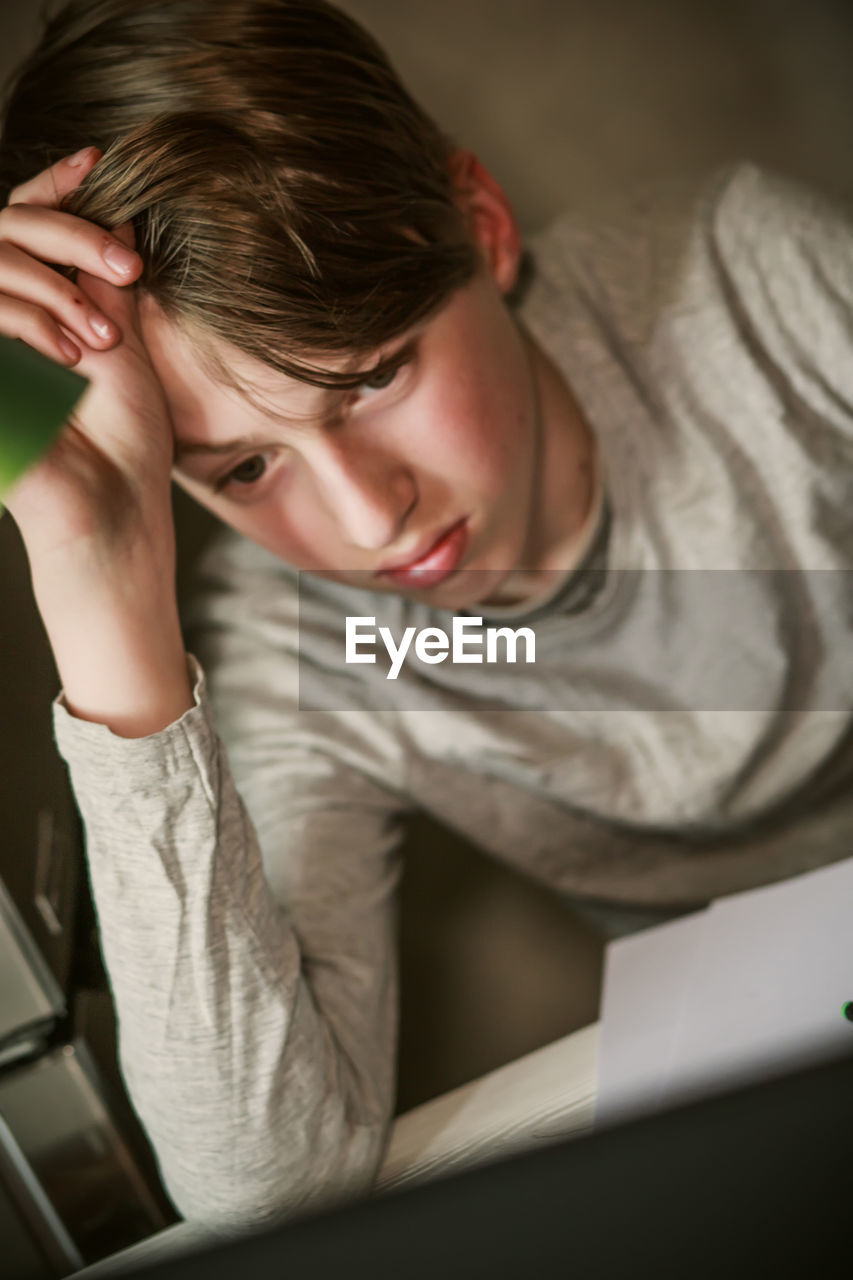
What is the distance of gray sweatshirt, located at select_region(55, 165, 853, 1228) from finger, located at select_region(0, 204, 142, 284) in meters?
0.30

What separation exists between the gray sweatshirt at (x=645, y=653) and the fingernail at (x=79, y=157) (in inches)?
12.1

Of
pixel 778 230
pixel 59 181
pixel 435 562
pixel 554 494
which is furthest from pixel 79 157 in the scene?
pixel 778 230

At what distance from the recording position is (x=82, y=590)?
432mm

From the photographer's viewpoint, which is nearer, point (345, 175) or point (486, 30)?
point (345, 175)

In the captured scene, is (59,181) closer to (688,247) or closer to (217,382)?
(217,382)

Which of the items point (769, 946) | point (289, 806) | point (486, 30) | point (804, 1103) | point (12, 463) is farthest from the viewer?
point (486, 30)

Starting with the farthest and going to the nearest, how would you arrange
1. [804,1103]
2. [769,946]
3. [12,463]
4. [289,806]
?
[289,806], [769,946], [12,463], [804,1103]

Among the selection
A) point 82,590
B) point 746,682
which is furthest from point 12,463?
point 746,682

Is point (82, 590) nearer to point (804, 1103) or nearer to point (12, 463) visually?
point (12, 463)

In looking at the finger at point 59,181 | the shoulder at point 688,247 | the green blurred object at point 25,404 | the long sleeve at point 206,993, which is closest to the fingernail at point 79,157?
the finger at point 59,181

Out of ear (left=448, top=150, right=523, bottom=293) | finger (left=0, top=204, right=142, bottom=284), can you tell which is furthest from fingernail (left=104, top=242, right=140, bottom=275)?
ear (left=448, top=150, right=523, bottom=293)

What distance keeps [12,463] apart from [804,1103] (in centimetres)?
31

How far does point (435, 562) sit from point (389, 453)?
69 millimetres

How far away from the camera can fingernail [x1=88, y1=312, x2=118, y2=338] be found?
1.35ft
